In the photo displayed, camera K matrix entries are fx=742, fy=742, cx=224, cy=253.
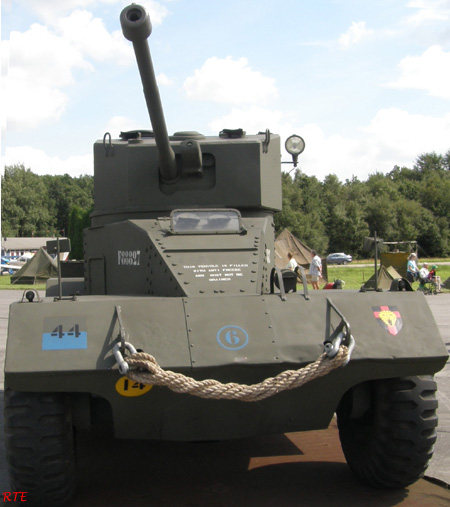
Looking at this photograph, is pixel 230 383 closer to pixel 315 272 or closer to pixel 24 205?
pixel 315 272

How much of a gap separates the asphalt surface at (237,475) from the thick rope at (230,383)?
0.90 m

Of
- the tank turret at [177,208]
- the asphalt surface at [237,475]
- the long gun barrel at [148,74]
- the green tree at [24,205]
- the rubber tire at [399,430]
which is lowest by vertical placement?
the asphalt surface at [237,475]

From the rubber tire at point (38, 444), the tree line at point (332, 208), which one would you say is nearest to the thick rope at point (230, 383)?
the rubber tire at point (38, 444)

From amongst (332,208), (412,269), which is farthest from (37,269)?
(332,208)

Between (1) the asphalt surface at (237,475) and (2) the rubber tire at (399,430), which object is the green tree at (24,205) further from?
(2) the rubber tire at (399,430)

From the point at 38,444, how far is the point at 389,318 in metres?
2.31

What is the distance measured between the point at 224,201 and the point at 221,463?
238cm

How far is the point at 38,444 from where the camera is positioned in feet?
14.4

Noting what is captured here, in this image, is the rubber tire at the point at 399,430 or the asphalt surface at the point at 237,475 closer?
the rubber tire at the point at 399,430

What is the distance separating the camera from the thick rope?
421cm

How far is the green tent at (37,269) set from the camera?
3117cm

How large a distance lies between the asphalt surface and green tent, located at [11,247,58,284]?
82.4 feet

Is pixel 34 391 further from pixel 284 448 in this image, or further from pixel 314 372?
pixel 284 448

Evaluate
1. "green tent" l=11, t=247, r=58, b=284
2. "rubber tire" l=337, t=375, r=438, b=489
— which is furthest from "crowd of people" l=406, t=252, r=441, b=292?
"rubber tire" l=337, t=375, r=438, b=489
